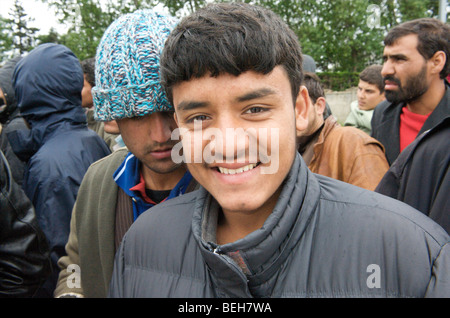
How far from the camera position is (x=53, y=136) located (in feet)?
9.43

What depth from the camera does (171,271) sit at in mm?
1390

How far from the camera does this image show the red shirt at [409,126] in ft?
11.7

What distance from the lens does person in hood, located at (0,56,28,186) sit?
346 cm

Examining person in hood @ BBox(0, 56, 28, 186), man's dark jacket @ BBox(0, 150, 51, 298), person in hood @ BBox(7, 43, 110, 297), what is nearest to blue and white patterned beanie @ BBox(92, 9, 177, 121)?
man's dark jacket @ BBox(0, 150, 51, 298)

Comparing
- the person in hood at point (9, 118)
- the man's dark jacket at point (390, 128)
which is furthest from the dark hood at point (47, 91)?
the man's dark jacket at point (390, 128)

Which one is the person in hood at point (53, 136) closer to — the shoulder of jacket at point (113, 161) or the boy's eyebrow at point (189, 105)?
the shoulder of jacket at point (113, 161)

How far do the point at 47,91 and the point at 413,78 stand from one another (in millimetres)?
3230

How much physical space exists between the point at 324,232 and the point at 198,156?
514 mm

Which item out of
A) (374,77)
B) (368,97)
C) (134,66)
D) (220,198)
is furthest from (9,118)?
(374,77)

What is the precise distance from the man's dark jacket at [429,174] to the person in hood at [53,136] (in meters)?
1.99

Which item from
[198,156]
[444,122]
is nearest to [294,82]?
[198,156]

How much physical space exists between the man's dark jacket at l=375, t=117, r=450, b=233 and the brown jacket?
0.54 meters

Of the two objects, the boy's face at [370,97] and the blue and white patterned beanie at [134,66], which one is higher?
the blue and white patterned beanie at [134,66]

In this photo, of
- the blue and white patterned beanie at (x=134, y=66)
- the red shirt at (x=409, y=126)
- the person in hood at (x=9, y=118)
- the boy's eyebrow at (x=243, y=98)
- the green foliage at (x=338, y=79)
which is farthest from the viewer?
the green foliage at (x=338, y=79)
